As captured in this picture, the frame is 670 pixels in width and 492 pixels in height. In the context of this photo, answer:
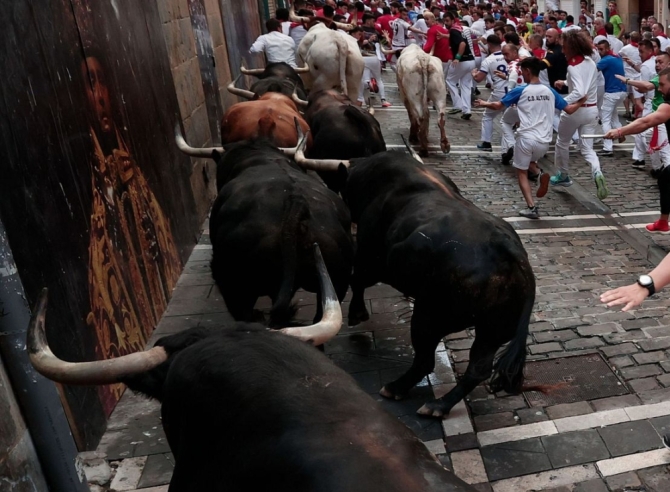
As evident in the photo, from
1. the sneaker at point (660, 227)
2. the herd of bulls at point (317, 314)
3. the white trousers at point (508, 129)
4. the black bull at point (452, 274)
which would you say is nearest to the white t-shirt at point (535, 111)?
the white trousers at point (508, 129)

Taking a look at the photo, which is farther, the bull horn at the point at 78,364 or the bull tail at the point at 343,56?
the bull tail at the point at 343,56

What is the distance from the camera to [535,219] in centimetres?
939

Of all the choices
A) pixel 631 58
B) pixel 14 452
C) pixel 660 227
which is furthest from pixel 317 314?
pixel 631 58

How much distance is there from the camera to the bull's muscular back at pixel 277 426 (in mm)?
2135

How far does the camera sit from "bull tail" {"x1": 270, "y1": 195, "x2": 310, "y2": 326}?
409 centimetres

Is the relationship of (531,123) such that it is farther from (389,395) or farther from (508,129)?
(389,395)

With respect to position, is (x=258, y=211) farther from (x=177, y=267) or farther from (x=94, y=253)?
(x=177, y=267)

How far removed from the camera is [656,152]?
9.66 metres

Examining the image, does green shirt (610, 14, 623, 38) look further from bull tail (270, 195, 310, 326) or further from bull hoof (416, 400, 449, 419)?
bull tail (270, 195, 310, 326)

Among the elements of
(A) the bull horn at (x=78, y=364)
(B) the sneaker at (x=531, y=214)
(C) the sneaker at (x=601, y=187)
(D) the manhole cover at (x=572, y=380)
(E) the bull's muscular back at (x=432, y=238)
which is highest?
(A) the bull horn at (x=78, y=364)

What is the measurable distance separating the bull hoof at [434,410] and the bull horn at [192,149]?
3.72 meters

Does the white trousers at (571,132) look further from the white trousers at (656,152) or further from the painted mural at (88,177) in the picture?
the painted mural at (88,177)

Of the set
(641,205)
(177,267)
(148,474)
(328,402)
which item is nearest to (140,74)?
(177,267)

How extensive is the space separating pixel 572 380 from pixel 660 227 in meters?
4.17
